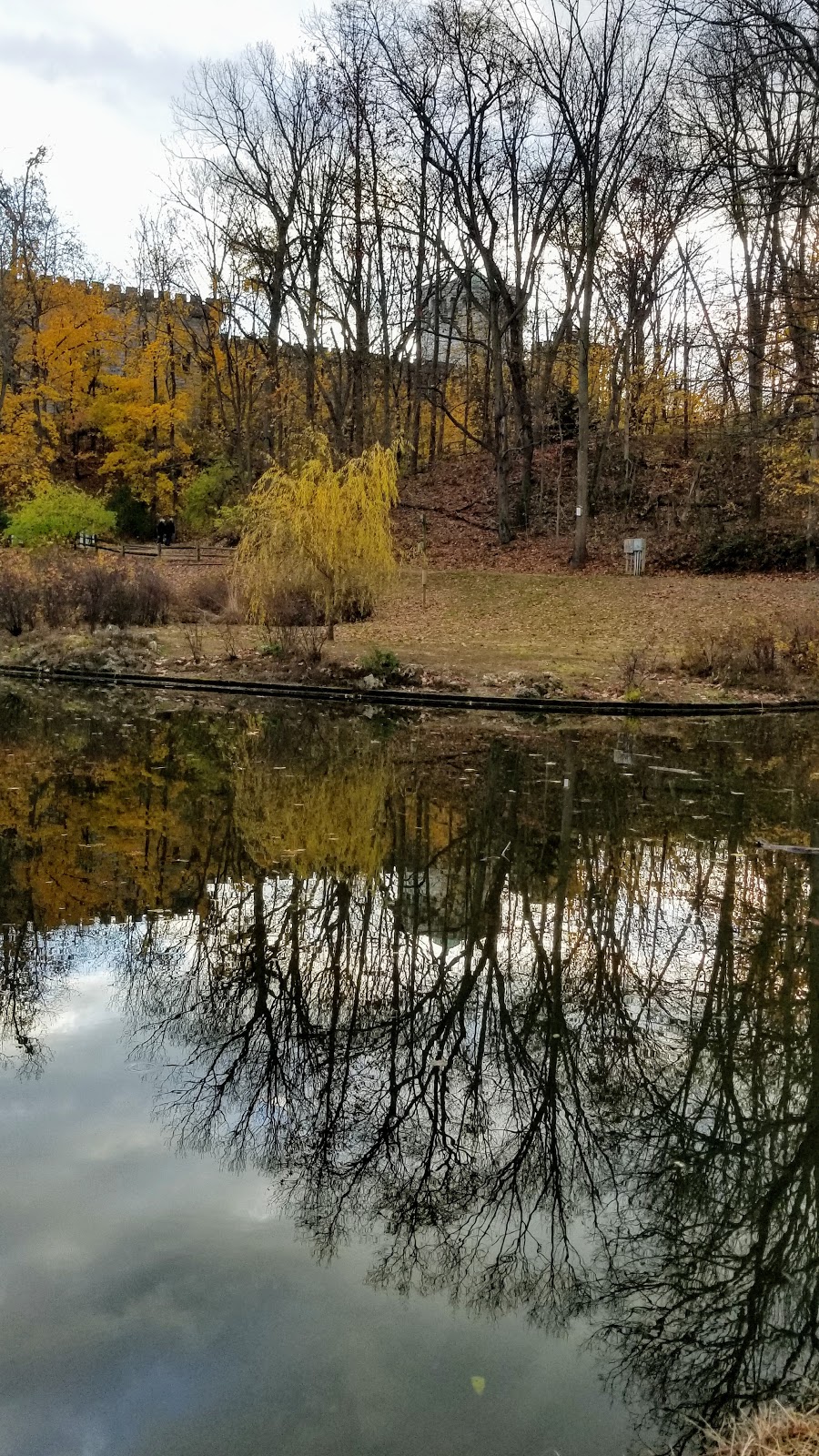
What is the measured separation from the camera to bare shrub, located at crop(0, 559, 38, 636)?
23062 millimetres

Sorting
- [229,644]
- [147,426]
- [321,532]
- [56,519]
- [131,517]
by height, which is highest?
[147,426]

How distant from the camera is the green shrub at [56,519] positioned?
30.3 metres

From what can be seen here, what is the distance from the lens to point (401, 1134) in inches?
178

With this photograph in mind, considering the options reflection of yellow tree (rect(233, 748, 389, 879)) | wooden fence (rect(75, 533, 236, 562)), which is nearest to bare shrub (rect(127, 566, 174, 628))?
wooden fence (rect(75, 533, 236, 562))

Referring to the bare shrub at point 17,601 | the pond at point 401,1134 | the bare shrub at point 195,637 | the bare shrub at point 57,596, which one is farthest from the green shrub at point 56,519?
the pond at point 401,1134

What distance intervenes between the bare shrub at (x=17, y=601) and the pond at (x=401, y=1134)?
15.0 meters

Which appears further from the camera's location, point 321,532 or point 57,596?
point 57,596

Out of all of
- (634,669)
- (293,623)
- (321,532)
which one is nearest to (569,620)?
(634,669)

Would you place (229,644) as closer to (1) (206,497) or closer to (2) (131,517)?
(1) (206,497)

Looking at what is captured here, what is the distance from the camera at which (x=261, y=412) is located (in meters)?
40.6

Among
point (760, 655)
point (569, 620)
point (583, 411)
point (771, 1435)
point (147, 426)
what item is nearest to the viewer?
point (771, 1435)

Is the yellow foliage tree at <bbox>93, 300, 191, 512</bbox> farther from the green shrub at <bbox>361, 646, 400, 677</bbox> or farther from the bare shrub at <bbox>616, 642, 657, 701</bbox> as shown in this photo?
the bare shrub at <bbox>616, 642, 657, 701</bbox>

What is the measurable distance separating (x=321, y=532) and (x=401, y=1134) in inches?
641

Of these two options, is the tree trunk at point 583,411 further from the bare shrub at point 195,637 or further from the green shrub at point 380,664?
the green shrub at point 380,664
